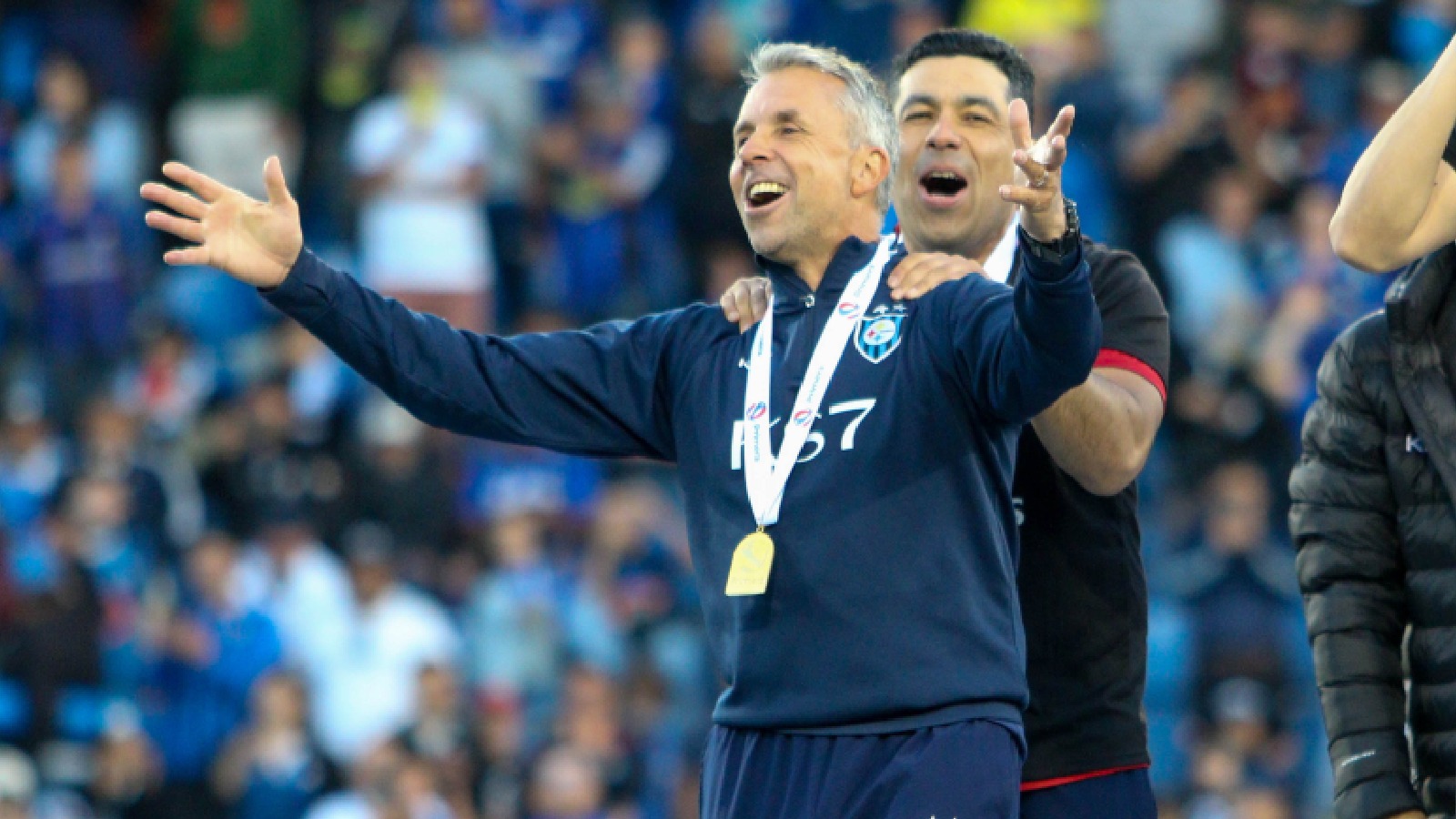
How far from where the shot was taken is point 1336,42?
39.9 ft

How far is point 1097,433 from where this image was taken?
13.6 ft

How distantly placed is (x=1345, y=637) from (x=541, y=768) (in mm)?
6215

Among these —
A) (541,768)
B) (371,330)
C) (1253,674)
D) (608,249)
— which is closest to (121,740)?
(541,768)

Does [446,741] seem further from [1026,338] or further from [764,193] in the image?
[1026,338]

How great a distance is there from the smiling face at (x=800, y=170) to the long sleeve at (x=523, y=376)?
1.21ft

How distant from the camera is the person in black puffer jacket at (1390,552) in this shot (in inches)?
154

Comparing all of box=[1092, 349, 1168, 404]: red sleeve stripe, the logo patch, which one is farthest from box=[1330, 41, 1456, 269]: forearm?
the logo patch

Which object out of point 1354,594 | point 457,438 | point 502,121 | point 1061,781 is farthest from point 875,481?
point 502,121

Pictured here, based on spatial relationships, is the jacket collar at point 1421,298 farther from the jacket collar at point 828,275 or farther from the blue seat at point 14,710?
the blue seat at point 14,710

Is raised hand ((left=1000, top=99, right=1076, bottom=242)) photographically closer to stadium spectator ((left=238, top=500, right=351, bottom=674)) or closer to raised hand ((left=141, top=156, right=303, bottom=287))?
raised hand ((left=141, top=156, right=303, bottom=287))

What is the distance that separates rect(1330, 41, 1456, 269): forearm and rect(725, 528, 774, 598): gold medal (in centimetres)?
118

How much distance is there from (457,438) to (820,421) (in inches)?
323

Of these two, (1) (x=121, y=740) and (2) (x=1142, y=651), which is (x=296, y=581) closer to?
(1) (x=121, y=740)

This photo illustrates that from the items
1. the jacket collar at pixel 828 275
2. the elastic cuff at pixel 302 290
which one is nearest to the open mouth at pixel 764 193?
the jacket collar at pixel 828 275
